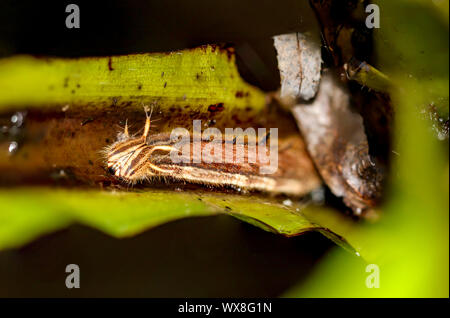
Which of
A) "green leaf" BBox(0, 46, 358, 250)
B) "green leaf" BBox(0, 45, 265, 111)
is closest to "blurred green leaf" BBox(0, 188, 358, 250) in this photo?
"green leaf" BBox(0, 46, 358, 250)

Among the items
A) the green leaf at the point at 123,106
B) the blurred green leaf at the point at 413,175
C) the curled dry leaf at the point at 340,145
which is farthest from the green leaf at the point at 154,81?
the blurred green leaf at the point at 413,175

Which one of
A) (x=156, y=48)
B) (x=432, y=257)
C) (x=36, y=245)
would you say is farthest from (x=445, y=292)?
(x=36, y=245)

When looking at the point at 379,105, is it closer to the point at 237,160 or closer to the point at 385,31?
the point at 385,31

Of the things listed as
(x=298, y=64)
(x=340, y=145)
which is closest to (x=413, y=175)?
(x=340, y=145)

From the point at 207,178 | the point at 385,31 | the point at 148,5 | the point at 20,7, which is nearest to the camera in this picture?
the point at 385,31

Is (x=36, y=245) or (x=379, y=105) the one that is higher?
(x=379, y=105)

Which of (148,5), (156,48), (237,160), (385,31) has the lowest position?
(237,160)

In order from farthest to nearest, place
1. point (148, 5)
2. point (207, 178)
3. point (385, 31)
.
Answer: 1. point (148, 5)
2. point (207, 178)
3. point (385, 31)

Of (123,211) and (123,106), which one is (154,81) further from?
(123,211)
